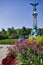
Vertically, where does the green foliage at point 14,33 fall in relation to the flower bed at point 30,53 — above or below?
below

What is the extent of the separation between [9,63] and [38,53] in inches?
60.6

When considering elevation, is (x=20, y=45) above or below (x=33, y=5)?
below

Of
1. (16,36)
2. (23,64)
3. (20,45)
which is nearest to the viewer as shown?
(23,64)

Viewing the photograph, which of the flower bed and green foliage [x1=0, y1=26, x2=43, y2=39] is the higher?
the flower bed

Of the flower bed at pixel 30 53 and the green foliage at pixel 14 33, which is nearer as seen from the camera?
the flower bed at pixel 30 53

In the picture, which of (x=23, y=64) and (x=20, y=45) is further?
(x=20, y=45)

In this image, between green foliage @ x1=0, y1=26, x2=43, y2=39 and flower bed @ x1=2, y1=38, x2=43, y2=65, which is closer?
flower bed @ x1=2, y1=38, x2=43, y2=65

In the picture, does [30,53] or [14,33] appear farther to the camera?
[14,33]

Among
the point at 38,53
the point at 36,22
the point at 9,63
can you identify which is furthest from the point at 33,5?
the point at 38,53

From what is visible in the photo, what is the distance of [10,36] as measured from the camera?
134ft

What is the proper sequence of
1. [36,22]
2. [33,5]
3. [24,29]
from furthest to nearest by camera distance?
[24,29]
[36,22]
[33,5]

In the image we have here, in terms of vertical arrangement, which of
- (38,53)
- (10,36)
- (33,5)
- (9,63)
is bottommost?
(10,36)

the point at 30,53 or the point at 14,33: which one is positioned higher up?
the point at 30,53

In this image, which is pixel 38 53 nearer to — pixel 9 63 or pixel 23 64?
pixel 23 64
